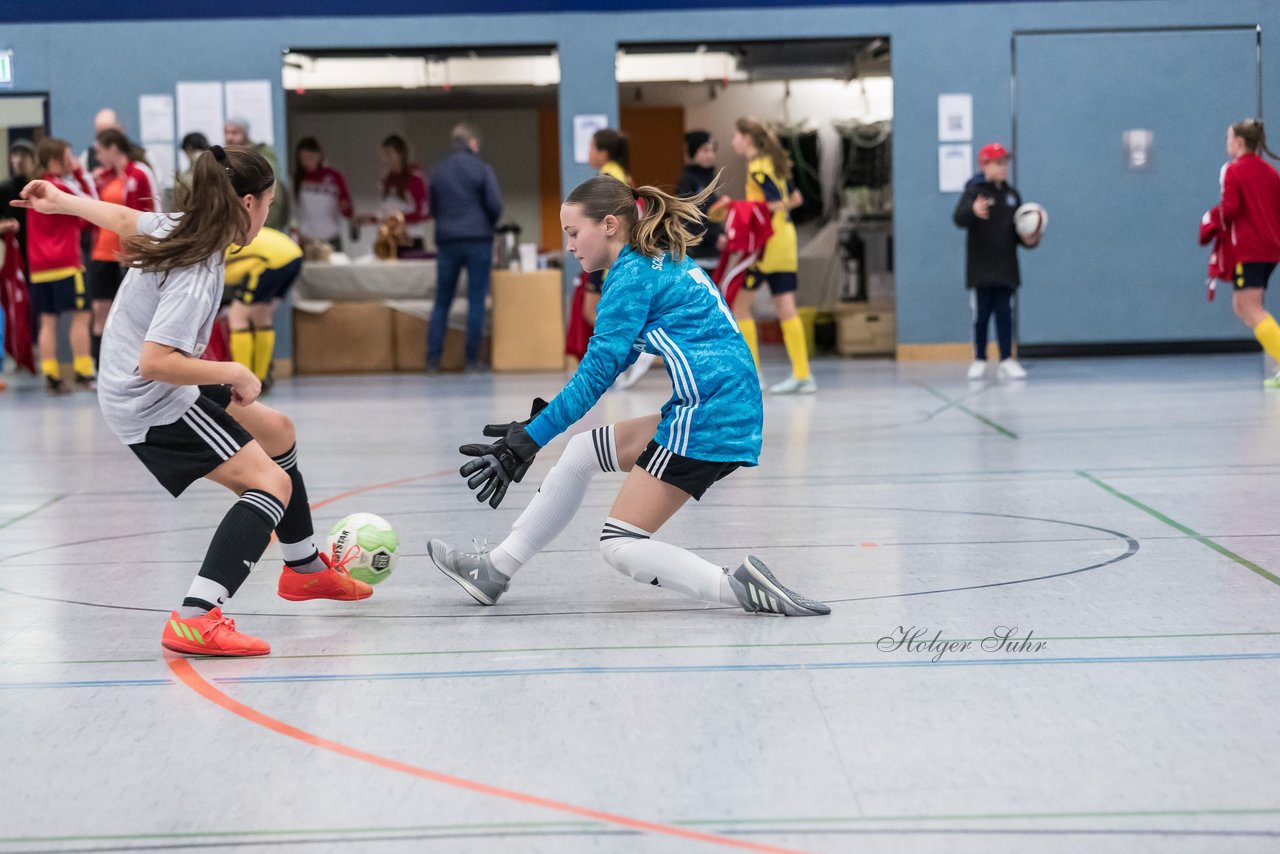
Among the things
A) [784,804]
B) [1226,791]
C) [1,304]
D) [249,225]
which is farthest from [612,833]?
[1,304]

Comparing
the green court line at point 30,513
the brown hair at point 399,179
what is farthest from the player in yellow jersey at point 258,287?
the brown hair at point 399,179

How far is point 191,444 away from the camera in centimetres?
354

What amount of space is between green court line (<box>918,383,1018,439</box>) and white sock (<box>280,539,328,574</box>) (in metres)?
4.39

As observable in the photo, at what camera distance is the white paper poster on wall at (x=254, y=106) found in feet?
42.5

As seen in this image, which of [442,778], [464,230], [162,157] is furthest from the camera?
[162,157]

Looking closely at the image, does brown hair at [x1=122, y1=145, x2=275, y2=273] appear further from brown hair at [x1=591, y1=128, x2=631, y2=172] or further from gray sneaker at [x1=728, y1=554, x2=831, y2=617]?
brown hair at [x1=591, y1=128, x2=631, y2=172]

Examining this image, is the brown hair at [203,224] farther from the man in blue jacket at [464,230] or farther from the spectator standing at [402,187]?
the spectator standing at [402,187]

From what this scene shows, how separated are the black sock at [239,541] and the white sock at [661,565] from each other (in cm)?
86

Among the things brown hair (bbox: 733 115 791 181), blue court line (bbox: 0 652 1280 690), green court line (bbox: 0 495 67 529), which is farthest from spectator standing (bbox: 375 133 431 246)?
blue court line (bbox: 0 652 1280 690)

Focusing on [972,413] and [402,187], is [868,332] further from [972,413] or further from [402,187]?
[972,413]

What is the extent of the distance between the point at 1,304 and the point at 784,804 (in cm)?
1346

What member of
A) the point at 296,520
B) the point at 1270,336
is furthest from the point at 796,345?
the point at 296,520

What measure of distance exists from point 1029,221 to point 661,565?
797 centimetres

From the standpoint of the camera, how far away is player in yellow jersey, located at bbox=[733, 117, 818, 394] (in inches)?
389
